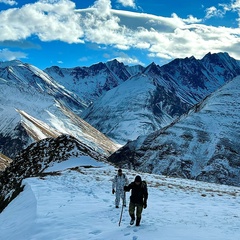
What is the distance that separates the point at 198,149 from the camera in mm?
96188

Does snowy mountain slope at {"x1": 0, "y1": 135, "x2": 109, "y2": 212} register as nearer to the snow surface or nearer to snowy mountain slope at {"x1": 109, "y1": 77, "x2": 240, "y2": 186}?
the snow surface

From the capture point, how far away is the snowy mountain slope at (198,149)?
8650 centimetres

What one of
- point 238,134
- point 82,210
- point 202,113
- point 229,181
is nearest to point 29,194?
point 82,210

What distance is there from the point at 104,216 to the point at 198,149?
81242mm

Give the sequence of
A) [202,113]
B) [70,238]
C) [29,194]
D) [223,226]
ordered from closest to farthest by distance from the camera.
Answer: [70,238]
[223,226]
[29,194]
[202,113]

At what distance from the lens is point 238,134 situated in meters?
101

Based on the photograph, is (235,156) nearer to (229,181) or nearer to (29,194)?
(229,181)

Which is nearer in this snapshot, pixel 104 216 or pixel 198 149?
pixel 104 216

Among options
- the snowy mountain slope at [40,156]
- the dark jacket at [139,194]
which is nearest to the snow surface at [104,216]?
the dark jacket at [139,194]

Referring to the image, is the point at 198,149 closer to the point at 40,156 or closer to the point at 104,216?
the point at 40,156

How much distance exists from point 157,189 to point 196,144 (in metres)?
69.3

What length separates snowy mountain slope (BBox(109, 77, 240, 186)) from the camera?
3406 inches

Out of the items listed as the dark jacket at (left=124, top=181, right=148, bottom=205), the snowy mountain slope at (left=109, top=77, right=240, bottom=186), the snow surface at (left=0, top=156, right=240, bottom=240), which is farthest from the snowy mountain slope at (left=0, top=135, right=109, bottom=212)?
the snowy mountain slope at (left=109, top=77, right=240, bottom=186)

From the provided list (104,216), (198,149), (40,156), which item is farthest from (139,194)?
(198,149)
